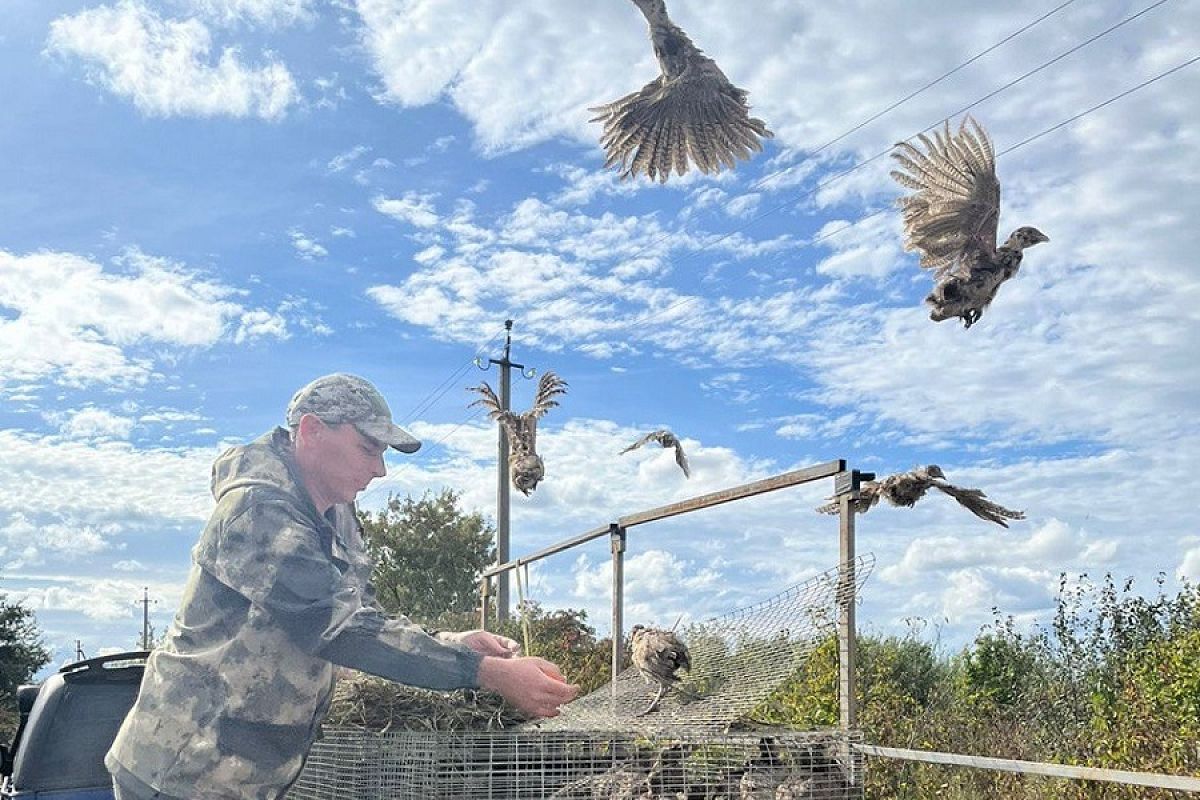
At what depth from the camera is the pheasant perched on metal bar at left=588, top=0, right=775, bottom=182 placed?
6219 millimetres

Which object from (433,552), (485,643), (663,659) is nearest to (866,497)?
(663,659)

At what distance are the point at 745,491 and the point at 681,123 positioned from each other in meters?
2.33

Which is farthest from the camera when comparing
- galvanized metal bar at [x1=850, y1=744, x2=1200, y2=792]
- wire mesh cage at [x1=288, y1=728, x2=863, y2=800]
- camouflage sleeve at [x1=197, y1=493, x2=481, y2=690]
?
wire mesh cage at [x1=288, y1=728, x2=863, y2=800]

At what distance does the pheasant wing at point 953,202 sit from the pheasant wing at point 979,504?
3.35 ft

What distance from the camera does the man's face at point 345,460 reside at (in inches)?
104

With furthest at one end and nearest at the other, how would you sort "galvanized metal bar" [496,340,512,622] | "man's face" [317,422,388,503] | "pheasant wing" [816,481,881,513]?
"galvanized metal bar" [496,340,512,622] < "pheasant wing" [816,481,881,513] < "man's face" [317,422,388,503]

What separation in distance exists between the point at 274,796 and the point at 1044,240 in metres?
3.86

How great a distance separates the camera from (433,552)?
76.5 feet

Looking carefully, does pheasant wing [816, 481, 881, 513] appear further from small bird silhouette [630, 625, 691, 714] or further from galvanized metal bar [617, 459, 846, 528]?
small bird silhouette [630, 625, 691, 714]

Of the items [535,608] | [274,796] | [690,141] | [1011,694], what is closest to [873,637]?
[1011,694]

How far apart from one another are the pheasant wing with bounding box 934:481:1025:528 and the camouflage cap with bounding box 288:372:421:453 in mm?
2518

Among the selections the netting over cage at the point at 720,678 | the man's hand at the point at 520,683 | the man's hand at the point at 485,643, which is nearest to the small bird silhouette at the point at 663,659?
the netting over cage at the point at 720,678

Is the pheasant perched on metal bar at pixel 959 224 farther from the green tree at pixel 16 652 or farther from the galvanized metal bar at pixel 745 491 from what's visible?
the green tree at pixel 16 652

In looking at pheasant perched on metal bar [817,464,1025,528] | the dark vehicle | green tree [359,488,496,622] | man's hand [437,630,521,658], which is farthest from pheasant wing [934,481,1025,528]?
green tree [359,488,496,622]
